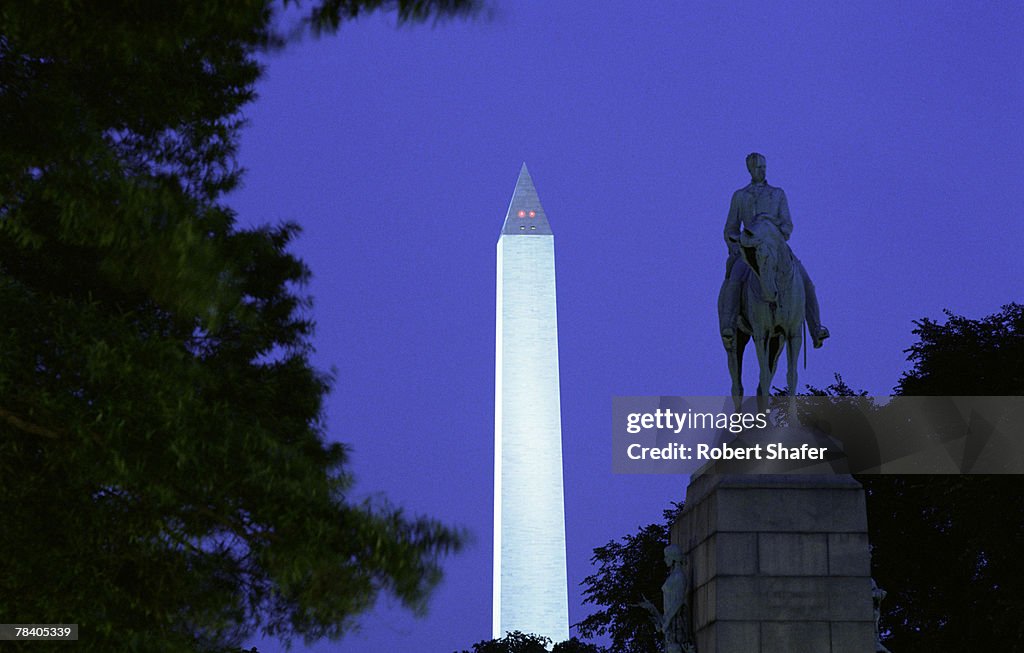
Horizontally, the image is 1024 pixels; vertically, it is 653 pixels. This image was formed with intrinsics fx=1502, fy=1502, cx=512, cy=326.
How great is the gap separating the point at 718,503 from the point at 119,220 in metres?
8.87

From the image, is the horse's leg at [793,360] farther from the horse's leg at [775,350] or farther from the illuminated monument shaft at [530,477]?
the illuminated monument shaft at [530,477]

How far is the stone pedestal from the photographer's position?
580 inches

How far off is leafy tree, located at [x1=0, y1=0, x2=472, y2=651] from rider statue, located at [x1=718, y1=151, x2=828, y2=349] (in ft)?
26.6

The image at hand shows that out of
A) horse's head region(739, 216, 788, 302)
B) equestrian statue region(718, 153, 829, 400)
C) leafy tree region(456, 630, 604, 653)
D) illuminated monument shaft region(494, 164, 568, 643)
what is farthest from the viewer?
illuminated monument shaft region(494, 164, 568, 643)

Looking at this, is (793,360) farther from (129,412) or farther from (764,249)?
(129,412)

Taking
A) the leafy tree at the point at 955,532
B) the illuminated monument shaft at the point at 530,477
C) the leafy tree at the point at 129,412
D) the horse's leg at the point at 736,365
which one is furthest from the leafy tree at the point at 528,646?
the leafy tree at the point at 129,412

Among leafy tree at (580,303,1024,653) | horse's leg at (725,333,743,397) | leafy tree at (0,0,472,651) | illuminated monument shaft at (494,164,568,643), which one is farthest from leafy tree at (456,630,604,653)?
leafy tree at (0,0,472,651)

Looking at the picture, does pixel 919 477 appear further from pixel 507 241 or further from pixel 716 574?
pixel 507 241

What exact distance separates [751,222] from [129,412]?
397 inches

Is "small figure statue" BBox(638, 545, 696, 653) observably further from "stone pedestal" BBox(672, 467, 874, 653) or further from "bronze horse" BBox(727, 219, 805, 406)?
"bronze horse" BBox(727, 219, 805, 406)

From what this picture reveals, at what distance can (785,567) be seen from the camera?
14992mm

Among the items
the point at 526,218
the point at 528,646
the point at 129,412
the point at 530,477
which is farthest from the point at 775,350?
the point at 526,218

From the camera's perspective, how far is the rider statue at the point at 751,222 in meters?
16.6

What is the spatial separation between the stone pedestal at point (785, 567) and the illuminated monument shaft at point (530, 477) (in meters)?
57.7
